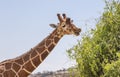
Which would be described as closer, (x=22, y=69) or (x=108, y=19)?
(x=22, y=69)

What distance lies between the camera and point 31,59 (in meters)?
18.4

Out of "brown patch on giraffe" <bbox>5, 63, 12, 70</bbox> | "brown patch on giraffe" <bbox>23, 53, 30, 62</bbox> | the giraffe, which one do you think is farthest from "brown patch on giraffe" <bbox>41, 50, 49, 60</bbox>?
"brown patch on giraffe" <bbox>5, 63, 12, 70</bbox>

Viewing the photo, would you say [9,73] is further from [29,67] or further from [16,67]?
[29,67]

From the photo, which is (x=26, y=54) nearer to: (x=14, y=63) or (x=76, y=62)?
(x=14, y=63)

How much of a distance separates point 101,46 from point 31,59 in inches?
135

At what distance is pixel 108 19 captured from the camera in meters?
19.4

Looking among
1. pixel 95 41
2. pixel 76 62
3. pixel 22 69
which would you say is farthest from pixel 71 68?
pixel 22 69

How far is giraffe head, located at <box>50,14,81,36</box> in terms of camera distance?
58.7ft

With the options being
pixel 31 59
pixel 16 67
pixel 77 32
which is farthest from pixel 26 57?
pixel 77 32

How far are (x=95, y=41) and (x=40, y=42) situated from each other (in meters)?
2.73

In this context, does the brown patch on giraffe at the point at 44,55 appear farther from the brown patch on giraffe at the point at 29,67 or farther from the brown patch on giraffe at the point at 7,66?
the brown patch on giraffe at the point at 7,66

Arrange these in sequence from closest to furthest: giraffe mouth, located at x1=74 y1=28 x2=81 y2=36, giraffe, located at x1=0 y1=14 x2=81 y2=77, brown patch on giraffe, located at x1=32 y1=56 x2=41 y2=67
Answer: giraffe mouth, located at x1=74 y1=28 x2=81 y2=36
giraffe, located at x1=0 y1=14 x2=81 y2=77
brown patch on giraffe, located at x1=32 y1=56 x2=41 y2=67

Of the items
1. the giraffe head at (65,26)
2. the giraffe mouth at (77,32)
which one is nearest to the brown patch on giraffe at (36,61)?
the giraffe head at (65,26)

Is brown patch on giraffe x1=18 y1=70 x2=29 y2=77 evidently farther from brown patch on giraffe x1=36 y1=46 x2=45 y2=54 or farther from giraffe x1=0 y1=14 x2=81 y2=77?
brown patch on giraffe x1=36 y1=46 x2=45 y2=54
